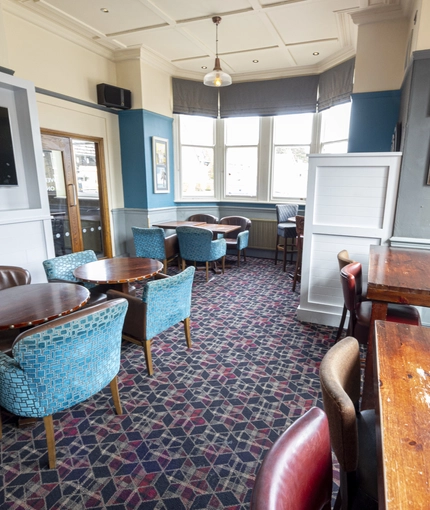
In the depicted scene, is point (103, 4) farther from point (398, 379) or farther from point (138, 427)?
point (398, 379)

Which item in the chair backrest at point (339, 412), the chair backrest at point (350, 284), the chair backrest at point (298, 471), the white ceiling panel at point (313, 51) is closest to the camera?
the chair backrest at point (298, 471)

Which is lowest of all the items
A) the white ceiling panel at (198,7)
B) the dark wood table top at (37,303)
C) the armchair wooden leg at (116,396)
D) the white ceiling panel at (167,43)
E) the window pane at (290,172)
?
the armchair wooden leg at (116,396)

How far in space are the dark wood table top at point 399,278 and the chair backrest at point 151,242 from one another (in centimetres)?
294

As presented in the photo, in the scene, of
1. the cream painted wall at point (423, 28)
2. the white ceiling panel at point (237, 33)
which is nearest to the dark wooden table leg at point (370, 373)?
the cream painted wall at point (423, 28)

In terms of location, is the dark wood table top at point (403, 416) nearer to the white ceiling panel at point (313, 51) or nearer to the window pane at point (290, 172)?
the white ceiling panel at point (313, 51)

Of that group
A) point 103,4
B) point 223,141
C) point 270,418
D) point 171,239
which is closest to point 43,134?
point 103,4

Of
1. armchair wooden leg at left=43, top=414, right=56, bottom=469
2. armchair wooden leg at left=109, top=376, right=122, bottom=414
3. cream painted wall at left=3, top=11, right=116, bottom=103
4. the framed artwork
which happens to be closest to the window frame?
the framed artwork

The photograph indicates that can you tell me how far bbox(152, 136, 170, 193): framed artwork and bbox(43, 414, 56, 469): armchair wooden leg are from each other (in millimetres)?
4452

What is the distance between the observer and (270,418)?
200cm

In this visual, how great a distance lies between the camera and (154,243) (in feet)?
15.5

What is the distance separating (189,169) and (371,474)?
6051mm

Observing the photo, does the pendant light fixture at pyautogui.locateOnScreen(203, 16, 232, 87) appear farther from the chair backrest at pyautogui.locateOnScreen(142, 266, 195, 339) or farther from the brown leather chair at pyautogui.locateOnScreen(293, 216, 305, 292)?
the chair backrest at pyautogui.locateOnScreen(142, 266, 195, 339)

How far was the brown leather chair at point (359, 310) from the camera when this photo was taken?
6.99ft

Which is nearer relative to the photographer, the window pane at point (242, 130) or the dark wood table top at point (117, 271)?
the dark wood table top at point (117, 271)
